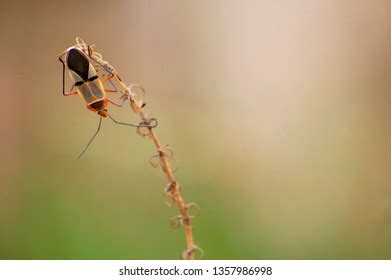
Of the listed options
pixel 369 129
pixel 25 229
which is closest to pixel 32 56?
pixel 25 229

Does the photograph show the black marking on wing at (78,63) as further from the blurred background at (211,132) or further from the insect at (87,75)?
the blurred background at (211,132)

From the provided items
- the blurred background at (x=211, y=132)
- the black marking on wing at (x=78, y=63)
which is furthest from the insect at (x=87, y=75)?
the blurred background at (x=211, y=132)

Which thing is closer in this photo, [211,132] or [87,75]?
[87,75]

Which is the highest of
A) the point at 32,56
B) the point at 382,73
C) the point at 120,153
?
the point at 32,56

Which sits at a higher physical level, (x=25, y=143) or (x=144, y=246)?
(x=25, y=143)

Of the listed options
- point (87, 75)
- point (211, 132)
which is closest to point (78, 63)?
point (87, 75)

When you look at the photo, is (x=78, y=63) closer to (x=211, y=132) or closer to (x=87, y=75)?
(x=87, y=75)

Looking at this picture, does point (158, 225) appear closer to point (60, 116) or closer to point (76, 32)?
point (60, 116)
